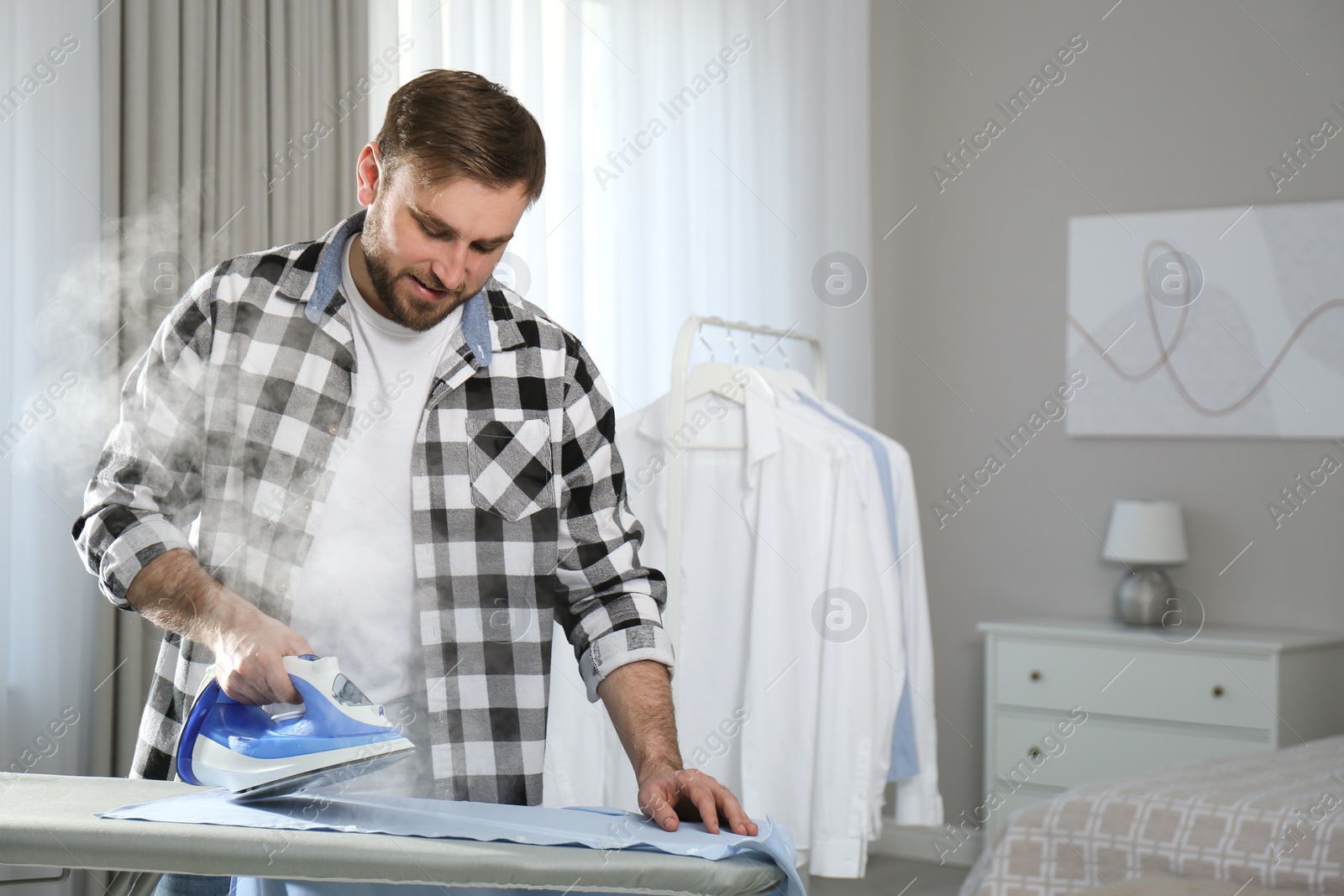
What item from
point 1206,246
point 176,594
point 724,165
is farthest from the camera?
point 1206,246

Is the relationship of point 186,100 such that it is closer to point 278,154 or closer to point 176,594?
point 278,154

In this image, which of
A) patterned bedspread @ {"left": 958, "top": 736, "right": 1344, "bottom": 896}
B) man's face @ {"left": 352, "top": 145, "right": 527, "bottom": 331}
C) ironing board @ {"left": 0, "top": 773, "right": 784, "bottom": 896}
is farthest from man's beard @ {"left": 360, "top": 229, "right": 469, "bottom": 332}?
patterned bedspread @ {"left": 958, "top": 736, "right": 1344, "bottom": 896}

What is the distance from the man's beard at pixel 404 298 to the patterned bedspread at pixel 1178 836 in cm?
130

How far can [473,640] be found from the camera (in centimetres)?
135

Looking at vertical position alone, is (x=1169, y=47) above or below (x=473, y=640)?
above

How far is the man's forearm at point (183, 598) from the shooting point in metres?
1.10

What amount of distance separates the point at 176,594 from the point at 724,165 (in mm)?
2248

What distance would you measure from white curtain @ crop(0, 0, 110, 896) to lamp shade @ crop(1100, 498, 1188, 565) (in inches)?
97.3

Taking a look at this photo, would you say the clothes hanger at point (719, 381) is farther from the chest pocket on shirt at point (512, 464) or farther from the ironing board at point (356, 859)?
the ironing board at point (356, 859)

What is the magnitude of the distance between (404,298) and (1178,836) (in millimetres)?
1406

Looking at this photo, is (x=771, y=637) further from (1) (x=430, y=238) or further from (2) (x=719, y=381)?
(1) (x=430, y=238)

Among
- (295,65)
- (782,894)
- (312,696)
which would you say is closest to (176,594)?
(312,696)

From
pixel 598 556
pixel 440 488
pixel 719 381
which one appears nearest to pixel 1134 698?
pixel 719 381

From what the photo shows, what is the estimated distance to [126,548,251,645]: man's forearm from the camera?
1098mm
